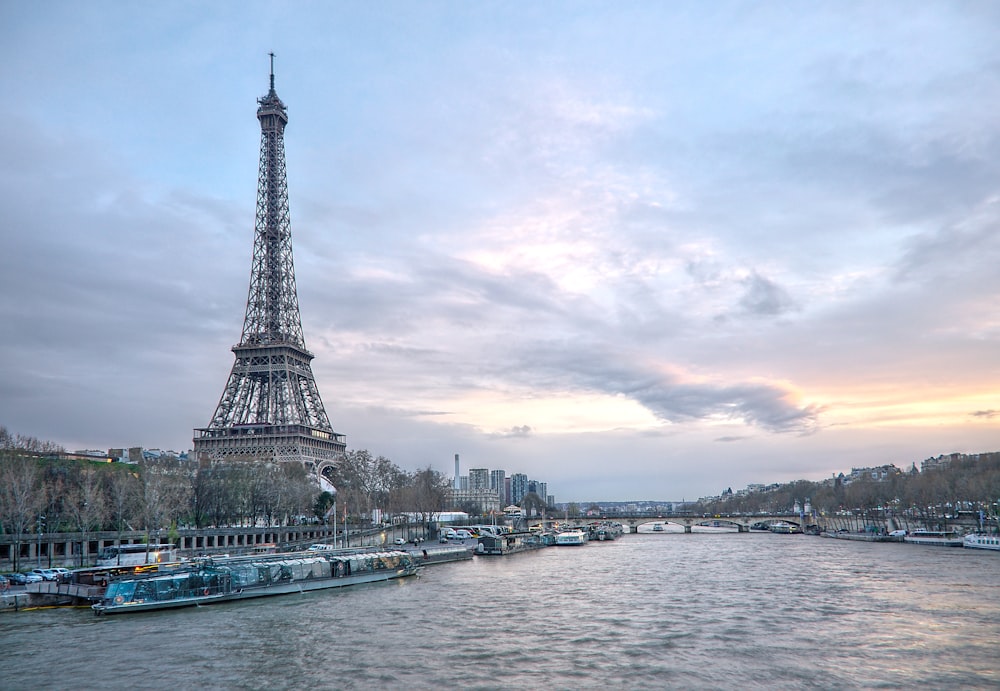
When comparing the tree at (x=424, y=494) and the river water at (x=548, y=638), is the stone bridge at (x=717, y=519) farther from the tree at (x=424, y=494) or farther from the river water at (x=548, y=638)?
the river water at (x=548, y=638)

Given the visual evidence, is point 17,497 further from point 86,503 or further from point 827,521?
point 827,521

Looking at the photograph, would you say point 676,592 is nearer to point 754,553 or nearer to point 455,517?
point 754,553

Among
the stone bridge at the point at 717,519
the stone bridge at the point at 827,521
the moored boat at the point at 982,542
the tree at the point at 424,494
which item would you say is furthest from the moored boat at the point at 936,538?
the tree at the point at 424,494

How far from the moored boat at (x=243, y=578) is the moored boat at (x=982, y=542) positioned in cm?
7638

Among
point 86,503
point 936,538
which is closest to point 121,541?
point 86,503

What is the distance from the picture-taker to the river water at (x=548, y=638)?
3247 centimetres

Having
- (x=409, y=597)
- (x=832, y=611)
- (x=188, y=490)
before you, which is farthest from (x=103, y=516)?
(x=832, y=611)

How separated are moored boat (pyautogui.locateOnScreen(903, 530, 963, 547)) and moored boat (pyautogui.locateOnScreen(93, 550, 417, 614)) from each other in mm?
81515

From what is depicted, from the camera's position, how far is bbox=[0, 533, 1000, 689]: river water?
32.5 meters

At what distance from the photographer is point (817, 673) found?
33.2m

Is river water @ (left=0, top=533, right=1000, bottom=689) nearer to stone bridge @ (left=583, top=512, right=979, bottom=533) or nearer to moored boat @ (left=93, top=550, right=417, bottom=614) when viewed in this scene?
moored boat @ (left=93, top=550, right=417, bottom=614)

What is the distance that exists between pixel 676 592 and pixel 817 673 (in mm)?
26888

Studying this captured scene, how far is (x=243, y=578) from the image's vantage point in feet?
181

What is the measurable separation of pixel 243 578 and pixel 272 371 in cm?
A: 8779
